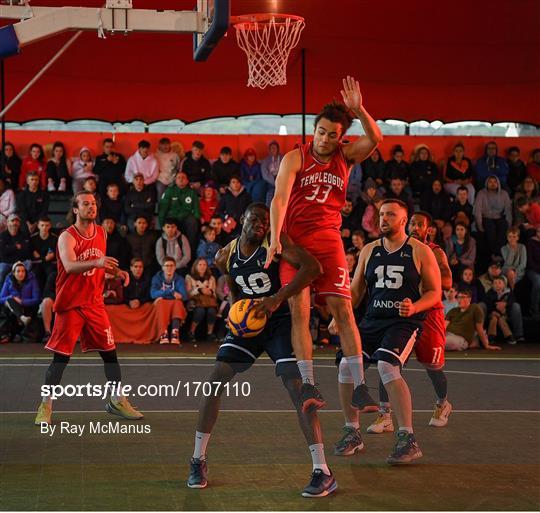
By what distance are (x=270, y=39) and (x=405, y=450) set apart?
7.11 metres

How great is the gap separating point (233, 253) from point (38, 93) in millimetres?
12508

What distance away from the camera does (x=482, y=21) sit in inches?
707

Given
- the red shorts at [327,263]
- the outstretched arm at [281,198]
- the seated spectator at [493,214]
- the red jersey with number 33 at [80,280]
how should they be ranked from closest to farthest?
the outstretched arm at [281,198], the red shorts at [327,263], the red jersey with number 33 at [80,280], the seated spectator at [493,214]

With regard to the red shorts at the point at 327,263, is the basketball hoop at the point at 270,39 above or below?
above

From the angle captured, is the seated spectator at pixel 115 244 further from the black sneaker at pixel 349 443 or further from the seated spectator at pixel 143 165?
the black sneaker at pixel 349 443

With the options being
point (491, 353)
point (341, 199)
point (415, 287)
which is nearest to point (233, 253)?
point (341, 199)

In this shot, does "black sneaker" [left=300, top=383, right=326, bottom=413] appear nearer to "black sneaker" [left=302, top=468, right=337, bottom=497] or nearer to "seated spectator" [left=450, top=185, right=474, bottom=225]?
"black sneaker" [left=302, top=468, right=337, bottom=497]

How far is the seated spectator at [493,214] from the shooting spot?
18188mm

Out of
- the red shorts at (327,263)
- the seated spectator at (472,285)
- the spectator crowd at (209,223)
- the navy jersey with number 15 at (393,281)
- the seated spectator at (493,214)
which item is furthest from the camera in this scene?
the seated spectator at (493,214)

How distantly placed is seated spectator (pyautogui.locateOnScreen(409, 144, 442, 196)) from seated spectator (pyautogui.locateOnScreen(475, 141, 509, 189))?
0.89m

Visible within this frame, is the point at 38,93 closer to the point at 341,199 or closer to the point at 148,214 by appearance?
the point at 148,214

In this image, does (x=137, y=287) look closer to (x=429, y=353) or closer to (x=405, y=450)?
(x=429, y=353)

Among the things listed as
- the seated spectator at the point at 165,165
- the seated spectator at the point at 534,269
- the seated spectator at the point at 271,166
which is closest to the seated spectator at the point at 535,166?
the seated spectator at the point at 534,269

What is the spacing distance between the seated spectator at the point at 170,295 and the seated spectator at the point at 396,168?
4356 mm
